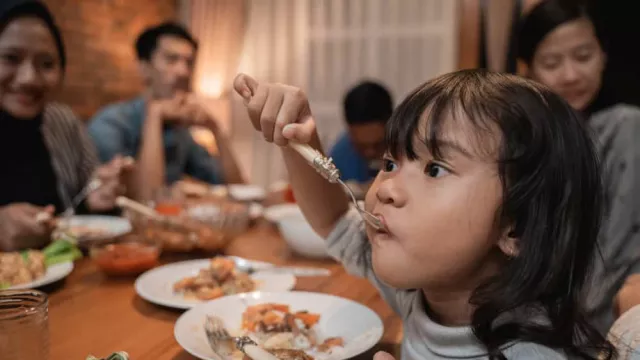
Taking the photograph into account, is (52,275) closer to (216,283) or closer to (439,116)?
Result: (216,283)

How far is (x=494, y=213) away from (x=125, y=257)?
845mm

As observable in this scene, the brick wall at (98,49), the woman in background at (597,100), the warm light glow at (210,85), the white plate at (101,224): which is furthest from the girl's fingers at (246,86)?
the warm light glow at (210,85)

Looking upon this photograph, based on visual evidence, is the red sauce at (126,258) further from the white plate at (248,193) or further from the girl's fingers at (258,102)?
the white plate at (248,193)

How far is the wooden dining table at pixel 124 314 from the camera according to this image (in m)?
0.84

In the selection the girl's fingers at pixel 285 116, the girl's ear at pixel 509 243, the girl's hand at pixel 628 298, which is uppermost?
the girl's fingers at pixel 285 116

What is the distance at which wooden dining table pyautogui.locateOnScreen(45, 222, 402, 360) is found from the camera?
84cm

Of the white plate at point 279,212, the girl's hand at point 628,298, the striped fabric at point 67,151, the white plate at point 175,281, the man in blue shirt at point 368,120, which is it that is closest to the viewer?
the girl's hand at point 628,298

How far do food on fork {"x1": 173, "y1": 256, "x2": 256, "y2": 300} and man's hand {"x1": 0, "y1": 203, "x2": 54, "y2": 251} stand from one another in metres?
0.42

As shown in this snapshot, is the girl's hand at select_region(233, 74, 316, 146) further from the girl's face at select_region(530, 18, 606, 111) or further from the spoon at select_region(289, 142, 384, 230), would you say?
the girl's face at select_region(530, 18, 606, 111)

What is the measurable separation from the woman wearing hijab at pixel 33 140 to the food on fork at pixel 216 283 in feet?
1.51

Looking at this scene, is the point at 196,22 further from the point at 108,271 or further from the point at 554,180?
the point at 554,180

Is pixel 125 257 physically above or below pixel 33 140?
below

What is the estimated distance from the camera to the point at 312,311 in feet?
3.25

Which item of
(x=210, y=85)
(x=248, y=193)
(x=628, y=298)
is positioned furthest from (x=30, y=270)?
(x=210, y=85)
